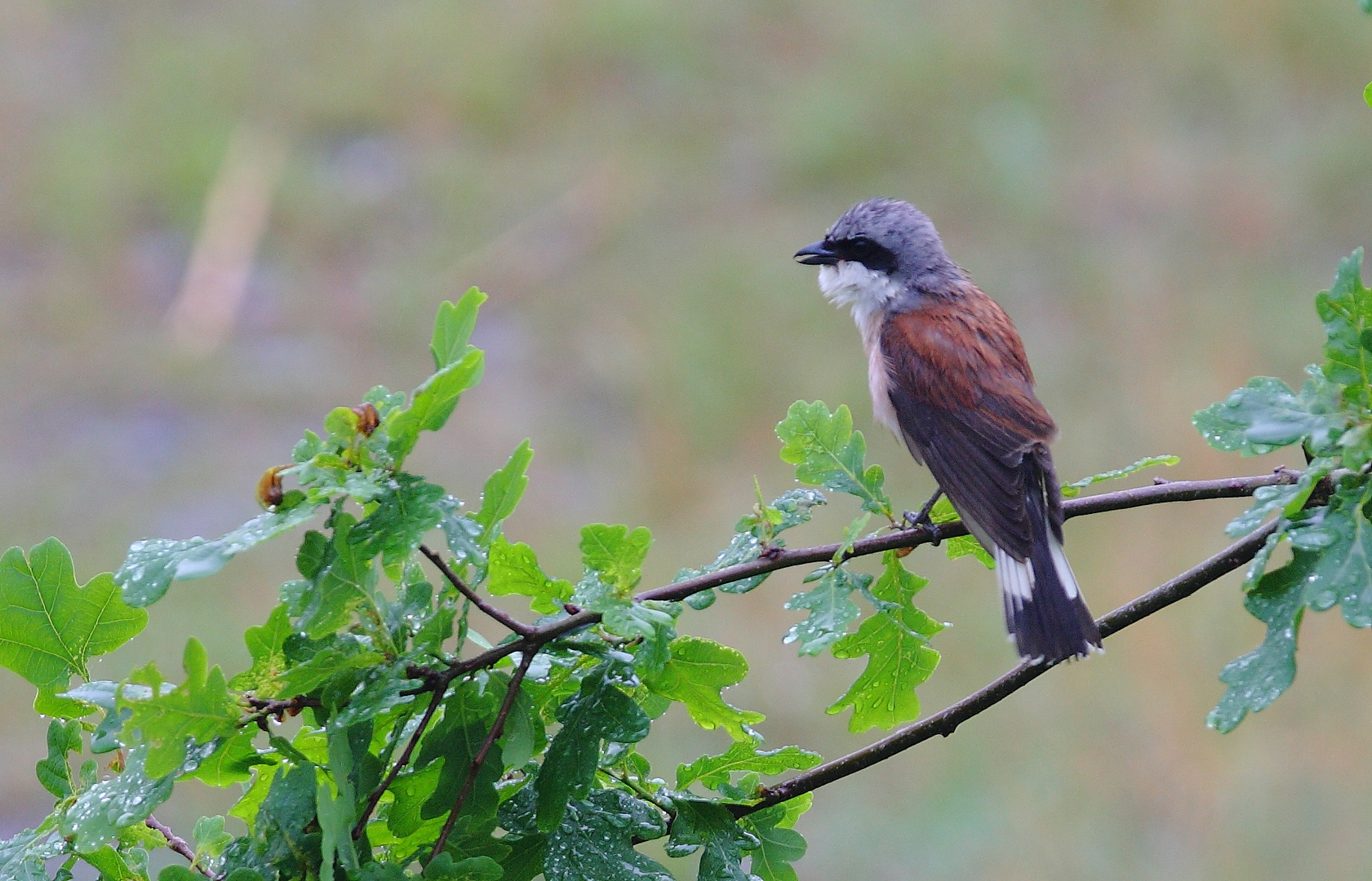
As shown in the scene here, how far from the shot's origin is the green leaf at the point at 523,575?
183cm

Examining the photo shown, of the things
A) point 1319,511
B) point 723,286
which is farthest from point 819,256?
point 723,286

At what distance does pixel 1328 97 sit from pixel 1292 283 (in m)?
2.29

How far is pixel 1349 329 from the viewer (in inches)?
64.6

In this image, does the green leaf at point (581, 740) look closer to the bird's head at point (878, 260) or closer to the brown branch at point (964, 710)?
the brown branch at point (964, 710)

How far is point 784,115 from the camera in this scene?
1120 cm

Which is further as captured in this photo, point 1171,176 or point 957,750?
point 1171,176

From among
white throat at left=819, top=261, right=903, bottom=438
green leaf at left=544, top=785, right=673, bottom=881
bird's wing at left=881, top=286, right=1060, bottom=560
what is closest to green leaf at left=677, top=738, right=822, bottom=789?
green leaf at left=544, top=785, right=673, bottom=881

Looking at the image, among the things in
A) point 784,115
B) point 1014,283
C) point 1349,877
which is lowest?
point 1349,877

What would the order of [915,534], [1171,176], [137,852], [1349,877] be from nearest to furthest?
[137,852] < [915,534] < [1349,877] < [1171,176]

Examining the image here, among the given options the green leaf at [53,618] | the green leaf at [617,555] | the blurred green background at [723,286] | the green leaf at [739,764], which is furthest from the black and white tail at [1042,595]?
the blurred green background at [723,286]

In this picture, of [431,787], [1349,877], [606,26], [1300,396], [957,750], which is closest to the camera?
[1300,396]

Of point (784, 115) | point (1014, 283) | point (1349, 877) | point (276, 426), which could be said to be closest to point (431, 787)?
point (1349, 877)

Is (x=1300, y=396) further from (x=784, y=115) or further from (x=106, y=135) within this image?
(x=106, y=135)

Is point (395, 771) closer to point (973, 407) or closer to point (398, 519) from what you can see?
point (398, 519)
